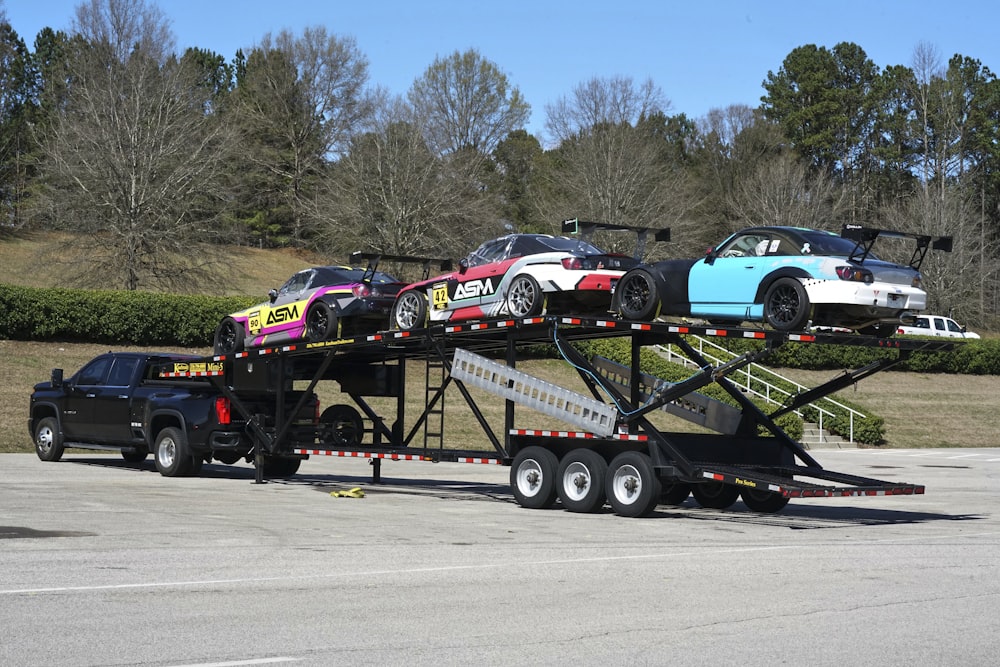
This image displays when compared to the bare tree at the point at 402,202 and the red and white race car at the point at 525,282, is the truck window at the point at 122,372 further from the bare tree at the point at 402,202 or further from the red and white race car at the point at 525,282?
the bare tree at the point at 402,202

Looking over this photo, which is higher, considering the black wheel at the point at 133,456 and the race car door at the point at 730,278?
the race car door at the point at 730,278

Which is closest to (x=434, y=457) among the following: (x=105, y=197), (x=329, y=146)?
(x=105, y=197)

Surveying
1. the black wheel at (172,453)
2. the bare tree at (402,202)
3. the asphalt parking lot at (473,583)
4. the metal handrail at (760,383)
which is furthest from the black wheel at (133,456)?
the bare tree at (402,202)

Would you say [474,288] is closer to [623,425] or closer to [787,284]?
[623,425]

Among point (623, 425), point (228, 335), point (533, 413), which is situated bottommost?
point (623, 425)

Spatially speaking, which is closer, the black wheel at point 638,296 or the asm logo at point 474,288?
the black wheel at point 638,296

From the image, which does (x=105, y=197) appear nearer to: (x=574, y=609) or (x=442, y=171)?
(x=442, y=171)

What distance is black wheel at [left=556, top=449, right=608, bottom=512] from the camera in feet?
46.5

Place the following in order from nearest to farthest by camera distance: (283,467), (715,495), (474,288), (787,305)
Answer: (787,305), (474,288), (715,495), (283,467)

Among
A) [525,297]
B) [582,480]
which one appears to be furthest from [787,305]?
[525,297]

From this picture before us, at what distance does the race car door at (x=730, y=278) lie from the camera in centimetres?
1386

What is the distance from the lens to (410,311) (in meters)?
16.9

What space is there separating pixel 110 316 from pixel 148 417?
45.8 ft

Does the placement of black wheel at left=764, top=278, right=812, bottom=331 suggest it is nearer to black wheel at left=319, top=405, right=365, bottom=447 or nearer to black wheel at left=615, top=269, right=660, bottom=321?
black wheel at left=615, top=269, right=660, bottom=321
